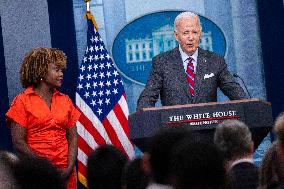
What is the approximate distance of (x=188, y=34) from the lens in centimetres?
664

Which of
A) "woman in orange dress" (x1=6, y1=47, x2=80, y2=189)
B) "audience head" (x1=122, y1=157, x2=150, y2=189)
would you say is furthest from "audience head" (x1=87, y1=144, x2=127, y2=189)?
"woman in orange dress" (x1=6, y1=47, x2=80, y2=189)

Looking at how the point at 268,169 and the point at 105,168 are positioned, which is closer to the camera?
the point at 105,168

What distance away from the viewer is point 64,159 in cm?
657

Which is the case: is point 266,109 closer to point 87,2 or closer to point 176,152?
point 176,152

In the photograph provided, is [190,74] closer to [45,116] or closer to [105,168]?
[45,116]

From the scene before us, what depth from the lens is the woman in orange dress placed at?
6480mm

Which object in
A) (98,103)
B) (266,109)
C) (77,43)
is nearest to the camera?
(266,109)

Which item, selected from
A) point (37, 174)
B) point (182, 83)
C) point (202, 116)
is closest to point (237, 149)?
point (202, 116)

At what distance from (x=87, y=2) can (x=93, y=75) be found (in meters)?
0.81

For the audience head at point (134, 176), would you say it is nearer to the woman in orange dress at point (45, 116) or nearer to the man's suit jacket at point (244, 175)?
the man's suit jacket at point (244, 175)

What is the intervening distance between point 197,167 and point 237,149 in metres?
1.67

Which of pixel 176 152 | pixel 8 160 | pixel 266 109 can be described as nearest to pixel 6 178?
pixel 8 160

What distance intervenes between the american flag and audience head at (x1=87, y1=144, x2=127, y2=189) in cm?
327

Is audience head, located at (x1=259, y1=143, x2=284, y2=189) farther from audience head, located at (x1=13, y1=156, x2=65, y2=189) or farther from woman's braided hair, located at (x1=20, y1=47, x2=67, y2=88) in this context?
woman's braided hair, located at (x1=20, y1=47, x2=67, y2=88)
